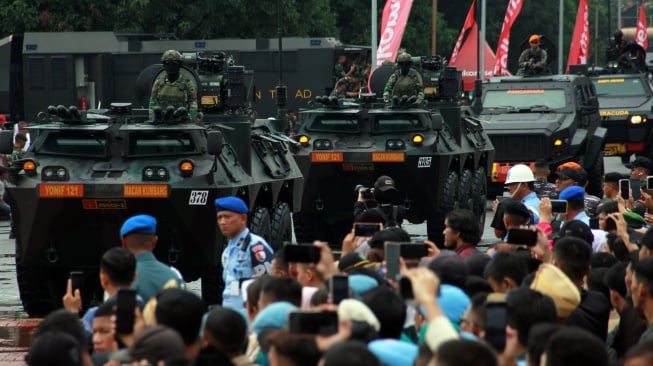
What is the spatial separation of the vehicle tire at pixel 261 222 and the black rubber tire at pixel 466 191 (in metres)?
5.27

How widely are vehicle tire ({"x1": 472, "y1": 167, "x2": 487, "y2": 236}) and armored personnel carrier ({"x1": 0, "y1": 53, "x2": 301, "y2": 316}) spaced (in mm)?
7043

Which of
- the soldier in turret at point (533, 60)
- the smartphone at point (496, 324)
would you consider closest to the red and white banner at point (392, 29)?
the soldier in turret at point (533, 60)

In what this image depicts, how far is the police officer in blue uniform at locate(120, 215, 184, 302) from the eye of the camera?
896 cm

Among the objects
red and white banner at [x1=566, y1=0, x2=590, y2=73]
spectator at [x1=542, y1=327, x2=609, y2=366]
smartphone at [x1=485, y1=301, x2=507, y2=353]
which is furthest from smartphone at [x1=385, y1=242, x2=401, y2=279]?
red and white banner at [x1=566, y1=0, x2=590, y2=73]

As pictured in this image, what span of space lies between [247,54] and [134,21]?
14.5 ft

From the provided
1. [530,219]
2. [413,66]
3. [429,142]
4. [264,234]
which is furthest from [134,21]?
[530,219]

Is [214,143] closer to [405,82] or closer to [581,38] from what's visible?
[405,82]

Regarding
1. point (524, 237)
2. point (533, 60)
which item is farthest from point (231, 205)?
point (533, 60)

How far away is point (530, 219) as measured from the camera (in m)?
11.4

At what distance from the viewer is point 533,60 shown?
27750 mm

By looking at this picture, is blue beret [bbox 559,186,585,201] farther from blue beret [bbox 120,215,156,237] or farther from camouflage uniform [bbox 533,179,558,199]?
blue beret [bbox 120,215,156,237]

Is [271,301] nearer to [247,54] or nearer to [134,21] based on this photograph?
[247,54]

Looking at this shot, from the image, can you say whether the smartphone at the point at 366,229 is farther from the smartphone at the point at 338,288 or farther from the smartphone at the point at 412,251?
the smartphone at the point at 338,288

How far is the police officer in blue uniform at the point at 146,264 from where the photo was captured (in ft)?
29.4
